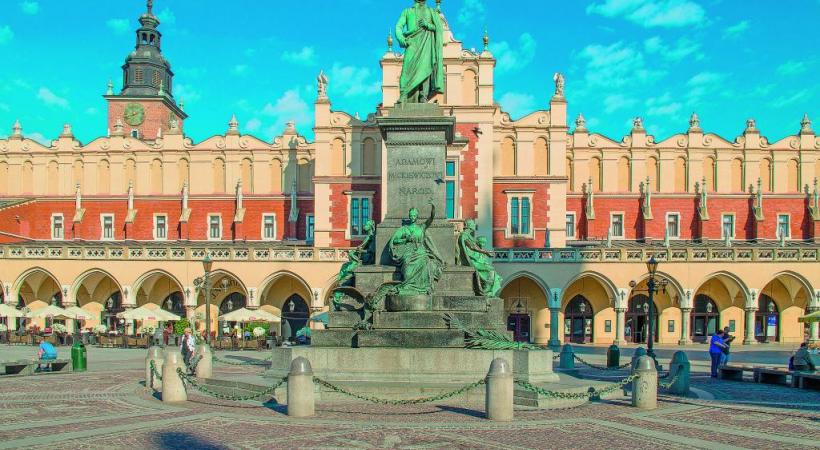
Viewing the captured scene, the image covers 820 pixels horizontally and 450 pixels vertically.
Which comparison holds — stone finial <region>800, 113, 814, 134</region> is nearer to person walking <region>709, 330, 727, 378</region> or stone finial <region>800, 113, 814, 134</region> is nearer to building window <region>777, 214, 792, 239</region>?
building window <region>777, 214, 792, 239</region>

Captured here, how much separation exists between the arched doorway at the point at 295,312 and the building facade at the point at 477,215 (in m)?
0.08

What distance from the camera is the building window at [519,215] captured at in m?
47.2

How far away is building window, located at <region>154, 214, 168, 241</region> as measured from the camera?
2100 inches

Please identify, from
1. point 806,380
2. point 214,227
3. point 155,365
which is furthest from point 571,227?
point 155,365

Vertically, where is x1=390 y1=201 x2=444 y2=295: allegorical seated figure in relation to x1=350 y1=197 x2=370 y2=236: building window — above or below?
below

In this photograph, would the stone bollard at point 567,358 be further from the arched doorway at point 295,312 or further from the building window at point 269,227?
the building window at point 269,227

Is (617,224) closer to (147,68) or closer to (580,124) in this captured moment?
(580,124)

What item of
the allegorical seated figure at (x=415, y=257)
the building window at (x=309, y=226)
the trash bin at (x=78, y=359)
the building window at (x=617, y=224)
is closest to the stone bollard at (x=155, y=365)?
the allegorical seated figure at (x=415, y=257)

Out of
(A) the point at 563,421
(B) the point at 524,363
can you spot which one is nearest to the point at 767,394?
(B) the point at 524,363

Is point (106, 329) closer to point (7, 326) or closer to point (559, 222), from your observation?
point (7, 326)

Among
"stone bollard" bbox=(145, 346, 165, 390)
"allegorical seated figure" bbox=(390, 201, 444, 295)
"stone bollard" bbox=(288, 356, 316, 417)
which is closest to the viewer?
"stone bollard" bbox=(288, 356, 316, 417)

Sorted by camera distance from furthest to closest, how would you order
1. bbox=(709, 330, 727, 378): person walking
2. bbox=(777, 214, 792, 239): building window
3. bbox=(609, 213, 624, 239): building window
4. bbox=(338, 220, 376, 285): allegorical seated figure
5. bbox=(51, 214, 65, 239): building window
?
bbox=(51, 214, 65, 239): building window → bbox=(609, 213, 624, 239): building window → bbox=(777, 214, 792, 239): building window → bbox=(709, 330, 727, 378): person walking → bbox=(338, 220, 376, 285): allegorical seated figure

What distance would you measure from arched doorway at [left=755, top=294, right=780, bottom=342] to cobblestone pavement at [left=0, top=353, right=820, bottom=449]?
107ft

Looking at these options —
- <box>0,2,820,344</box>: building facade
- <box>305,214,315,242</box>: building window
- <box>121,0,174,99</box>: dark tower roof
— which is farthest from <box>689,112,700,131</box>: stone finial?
<box>121,0,174,99</box>: dark tower roof
